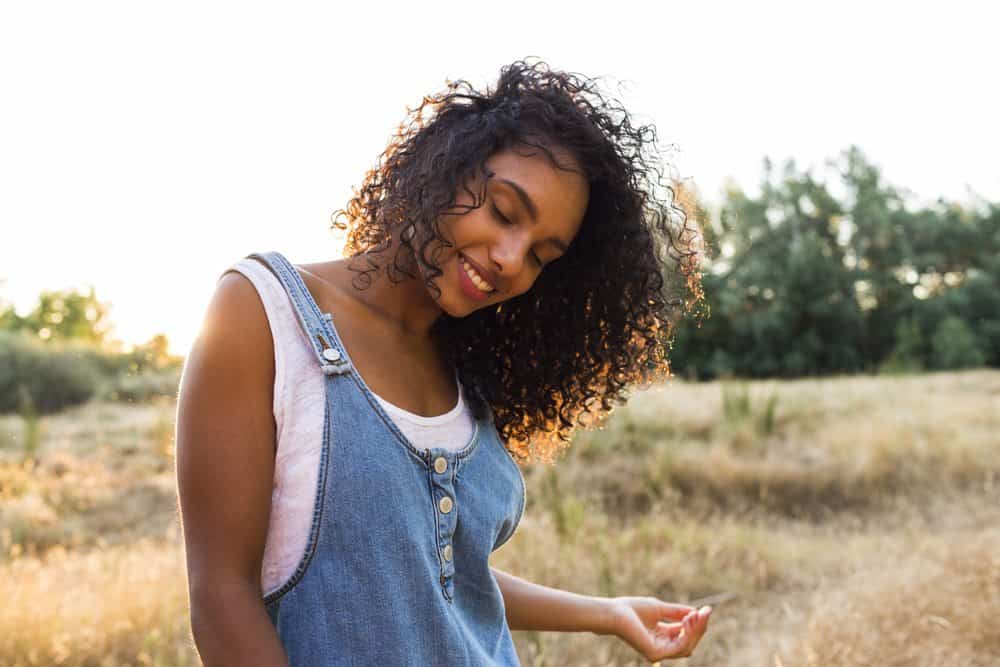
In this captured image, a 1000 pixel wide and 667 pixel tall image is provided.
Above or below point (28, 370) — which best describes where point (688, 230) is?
above

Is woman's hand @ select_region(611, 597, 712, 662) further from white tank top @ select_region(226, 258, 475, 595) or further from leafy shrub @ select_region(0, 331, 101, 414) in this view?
leafy shrub @ select_region(0, 331, 101, 414)

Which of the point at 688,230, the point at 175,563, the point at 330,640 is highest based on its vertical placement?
the point at 688,230

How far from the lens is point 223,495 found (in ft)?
3.22

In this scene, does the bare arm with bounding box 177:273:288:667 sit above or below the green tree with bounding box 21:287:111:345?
above

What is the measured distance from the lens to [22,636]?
2994mm

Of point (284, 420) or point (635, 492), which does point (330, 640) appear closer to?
point (284, 420)

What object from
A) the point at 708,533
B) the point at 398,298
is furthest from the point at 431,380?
the point at 708,533

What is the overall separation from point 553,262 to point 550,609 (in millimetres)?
621

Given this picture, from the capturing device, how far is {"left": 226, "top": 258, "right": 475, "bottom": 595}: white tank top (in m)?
1.05

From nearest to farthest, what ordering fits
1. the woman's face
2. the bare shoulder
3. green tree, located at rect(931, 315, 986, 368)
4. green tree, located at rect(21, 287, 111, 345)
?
the bare shoulder < the woman's face < green tree, located at rect(931, 315, 986, 368) < green tree, located at rect(21, 287, 111, 345)

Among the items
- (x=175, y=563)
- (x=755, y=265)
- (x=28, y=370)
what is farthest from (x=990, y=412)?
(x=755, y=265)

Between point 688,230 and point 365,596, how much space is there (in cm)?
99

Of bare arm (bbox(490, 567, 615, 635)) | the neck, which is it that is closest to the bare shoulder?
the neck

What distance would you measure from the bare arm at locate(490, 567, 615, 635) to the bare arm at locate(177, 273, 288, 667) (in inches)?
23.7
